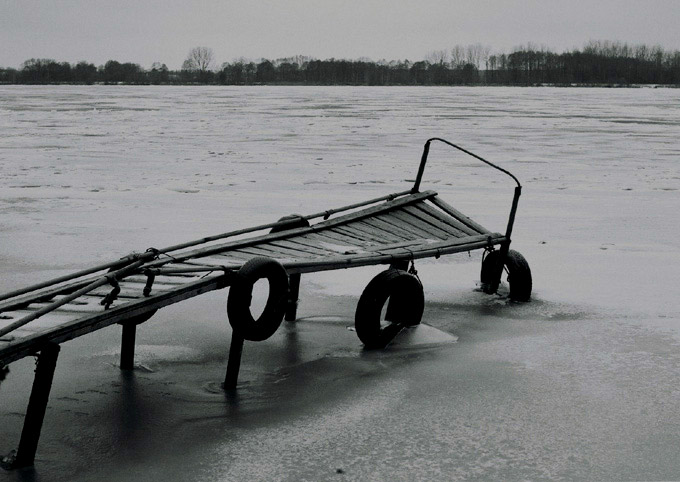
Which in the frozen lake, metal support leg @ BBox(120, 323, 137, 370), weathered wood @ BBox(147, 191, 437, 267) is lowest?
the frozen lake

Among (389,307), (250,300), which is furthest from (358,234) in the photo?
(250,300)

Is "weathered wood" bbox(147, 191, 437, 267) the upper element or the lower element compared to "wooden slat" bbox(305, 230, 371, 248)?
upper

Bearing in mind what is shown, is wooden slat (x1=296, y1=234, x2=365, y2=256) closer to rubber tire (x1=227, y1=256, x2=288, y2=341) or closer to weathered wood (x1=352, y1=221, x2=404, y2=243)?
weathered wood (x1=352, y1=221, x2=404, y2=243)

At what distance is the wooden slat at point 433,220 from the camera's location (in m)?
6.58

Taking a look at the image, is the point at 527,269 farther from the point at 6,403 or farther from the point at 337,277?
the point at 6,403

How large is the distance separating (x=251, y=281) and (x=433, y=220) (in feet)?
8.87

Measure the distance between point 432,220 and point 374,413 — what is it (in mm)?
2906

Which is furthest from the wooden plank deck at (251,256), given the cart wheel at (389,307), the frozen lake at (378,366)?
the frozen lake at (378,366)

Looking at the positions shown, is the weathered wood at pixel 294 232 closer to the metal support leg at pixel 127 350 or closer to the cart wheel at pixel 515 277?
the metal support leg at pixel 127 350

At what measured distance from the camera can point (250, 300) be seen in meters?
4.31

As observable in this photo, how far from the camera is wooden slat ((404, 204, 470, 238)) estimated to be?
21.6 ft

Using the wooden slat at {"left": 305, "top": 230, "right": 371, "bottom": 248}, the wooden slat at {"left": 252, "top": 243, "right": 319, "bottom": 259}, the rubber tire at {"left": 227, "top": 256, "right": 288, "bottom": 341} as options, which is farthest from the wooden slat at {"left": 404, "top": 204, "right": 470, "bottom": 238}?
the rubber tire at {"left": 227, "top": 256, "right": 288, "bottom": 341}

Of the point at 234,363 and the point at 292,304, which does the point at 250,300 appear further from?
the point at 292,304

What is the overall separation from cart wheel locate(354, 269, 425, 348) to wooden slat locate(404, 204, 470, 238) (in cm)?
120
